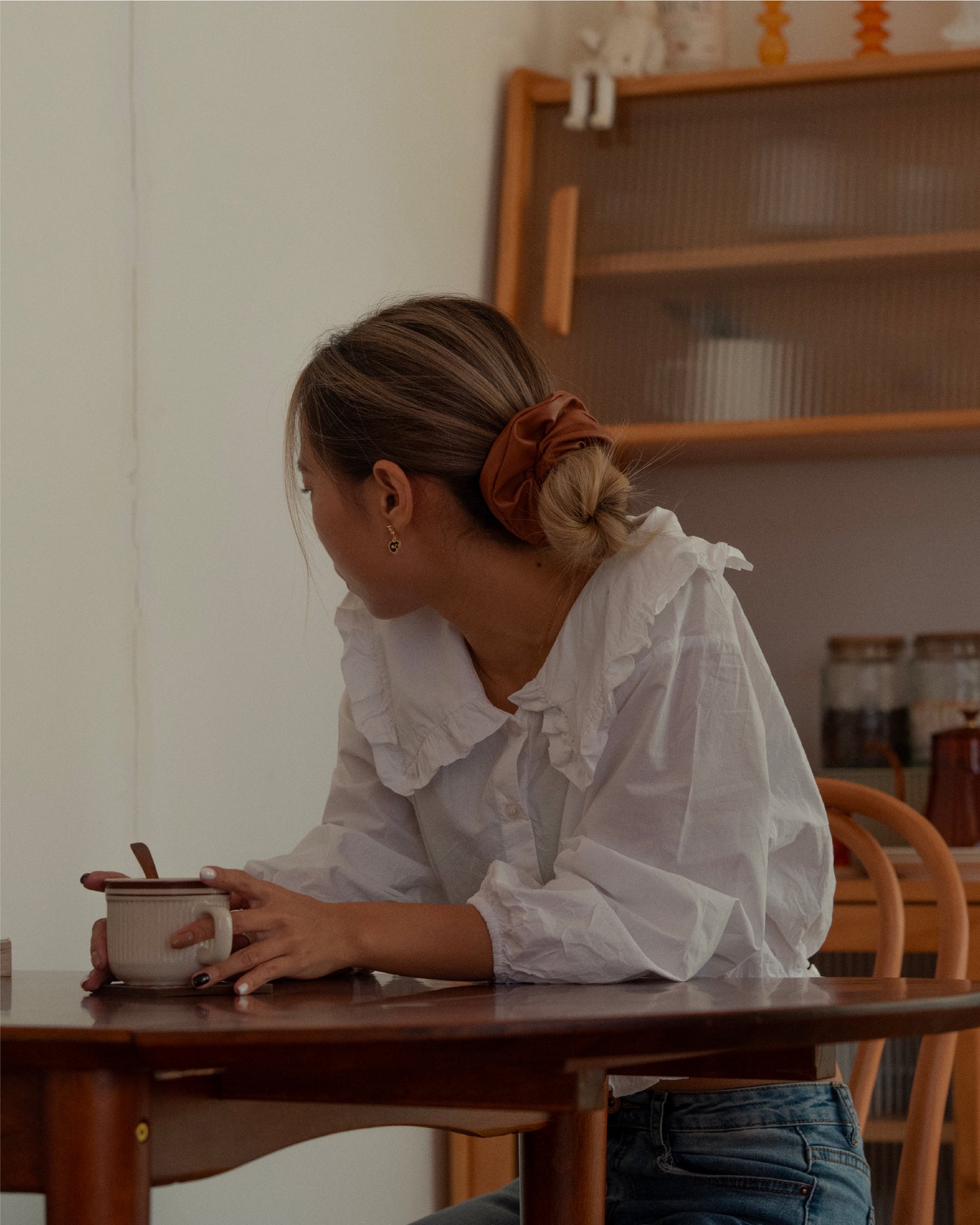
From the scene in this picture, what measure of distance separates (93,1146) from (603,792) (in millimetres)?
485

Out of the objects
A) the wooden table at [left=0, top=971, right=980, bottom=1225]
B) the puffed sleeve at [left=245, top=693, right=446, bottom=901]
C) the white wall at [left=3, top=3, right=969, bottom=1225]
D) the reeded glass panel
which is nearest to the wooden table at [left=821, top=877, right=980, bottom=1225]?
the white wall at [left=3, top=3, right=969, bottom=1225]

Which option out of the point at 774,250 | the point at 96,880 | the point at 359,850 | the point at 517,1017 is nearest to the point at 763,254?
the point at 774,250

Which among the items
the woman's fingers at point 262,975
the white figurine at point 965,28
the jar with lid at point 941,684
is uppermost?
the white figurine at point 965,28

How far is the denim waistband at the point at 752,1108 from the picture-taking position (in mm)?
Result: 978

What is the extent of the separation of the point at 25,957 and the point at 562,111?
Answer: 198 cm

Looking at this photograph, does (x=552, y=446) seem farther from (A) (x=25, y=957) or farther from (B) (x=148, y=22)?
(B) (x=148, y=22)

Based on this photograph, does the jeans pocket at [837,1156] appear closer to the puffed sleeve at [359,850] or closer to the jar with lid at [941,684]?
the puffed sleeve at [359,850]

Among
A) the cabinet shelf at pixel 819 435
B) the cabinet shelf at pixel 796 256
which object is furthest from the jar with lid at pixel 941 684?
the cabinet shelf at pixel 796 256

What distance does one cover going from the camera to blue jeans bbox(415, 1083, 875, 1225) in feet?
3.04

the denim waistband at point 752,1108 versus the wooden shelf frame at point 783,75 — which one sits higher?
the wooden shelf frame at point 783,75

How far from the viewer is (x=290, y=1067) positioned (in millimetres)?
586

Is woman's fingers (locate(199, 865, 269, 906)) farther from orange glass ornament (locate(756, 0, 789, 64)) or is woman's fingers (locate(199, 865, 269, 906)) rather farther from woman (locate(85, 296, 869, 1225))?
orange glass ornament (locate(756, 0, 789, 64))

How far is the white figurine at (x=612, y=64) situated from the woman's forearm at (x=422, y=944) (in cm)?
202

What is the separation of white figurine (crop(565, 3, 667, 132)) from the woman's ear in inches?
64.7
